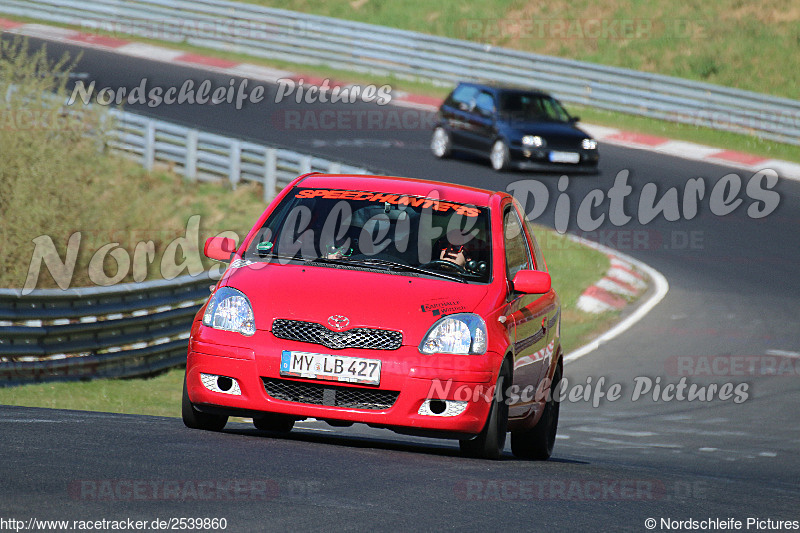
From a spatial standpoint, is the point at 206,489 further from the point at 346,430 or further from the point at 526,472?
the point at 346,430

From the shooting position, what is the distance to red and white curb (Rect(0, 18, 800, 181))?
26.6 metres

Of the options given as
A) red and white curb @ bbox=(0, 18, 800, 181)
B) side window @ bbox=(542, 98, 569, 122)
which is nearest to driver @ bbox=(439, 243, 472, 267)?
side window @ bbox=(542, 98, 569, 122)

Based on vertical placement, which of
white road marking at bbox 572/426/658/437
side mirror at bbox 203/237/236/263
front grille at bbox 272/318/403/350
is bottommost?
white road marking at bbox 572/426/658/437

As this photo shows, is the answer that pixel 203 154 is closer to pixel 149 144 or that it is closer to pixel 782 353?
pixel 149 144

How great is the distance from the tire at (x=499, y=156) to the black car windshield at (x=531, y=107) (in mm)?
679

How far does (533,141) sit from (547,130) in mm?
386

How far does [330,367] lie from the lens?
720cm

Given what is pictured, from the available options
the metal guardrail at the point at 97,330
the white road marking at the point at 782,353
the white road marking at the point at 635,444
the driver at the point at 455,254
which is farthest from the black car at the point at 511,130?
the driver at the point at 455,254

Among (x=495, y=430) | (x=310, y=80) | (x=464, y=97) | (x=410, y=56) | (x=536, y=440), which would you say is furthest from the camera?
(x=410, y=56)

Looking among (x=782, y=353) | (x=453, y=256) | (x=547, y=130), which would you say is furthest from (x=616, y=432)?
(x=547, y=130)

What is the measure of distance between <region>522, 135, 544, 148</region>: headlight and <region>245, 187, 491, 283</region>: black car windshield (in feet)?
50.9

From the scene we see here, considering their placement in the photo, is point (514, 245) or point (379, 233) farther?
point (514, 245)

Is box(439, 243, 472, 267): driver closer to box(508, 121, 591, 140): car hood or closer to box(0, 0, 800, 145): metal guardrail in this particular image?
box(508, 121, 591, 140): car hood

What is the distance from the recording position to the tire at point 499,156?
24.0 meters
